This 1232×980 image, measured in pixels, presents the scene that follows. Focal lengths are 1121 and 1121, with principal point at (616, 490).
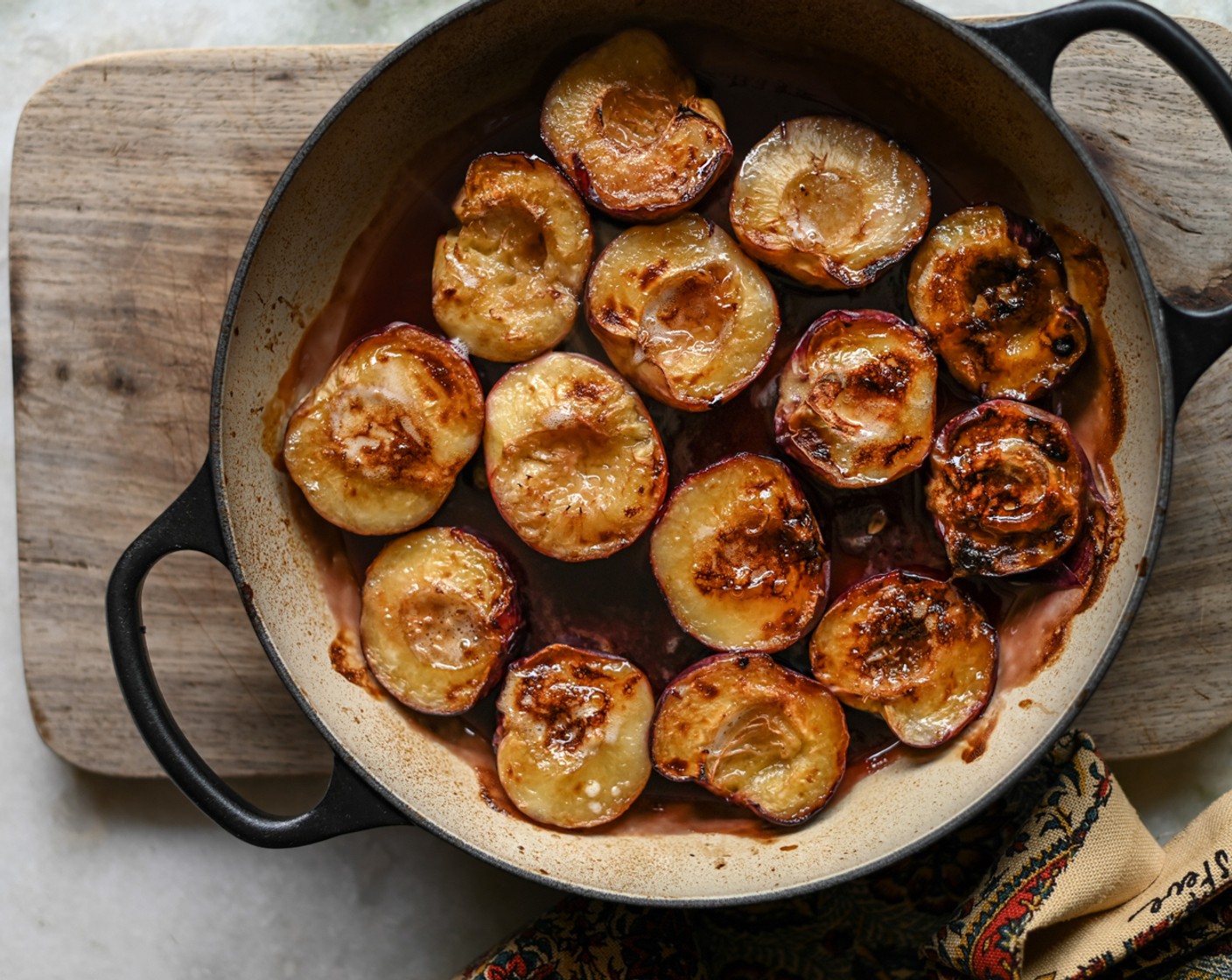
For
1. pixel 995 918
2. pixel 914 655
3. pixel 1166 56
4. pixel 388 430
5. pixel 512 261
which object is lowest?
pixel 995 918

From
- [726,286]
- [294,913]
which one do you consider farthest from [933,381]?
[294,913]

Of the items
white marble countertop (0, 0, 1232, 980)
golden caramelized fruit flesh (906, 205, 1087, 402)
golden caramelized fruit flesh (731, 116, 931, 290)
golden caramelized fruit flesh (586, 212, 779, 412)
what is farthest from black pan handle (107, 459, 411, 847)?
golden caramelized fruit flesh (906, 205, 1087, 402)

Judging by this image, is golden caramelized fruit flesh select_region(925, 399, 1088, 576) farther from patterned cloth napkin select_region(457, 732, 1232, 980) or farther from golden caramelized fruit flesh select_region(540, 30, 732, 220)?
golden caramelized fruit flesh select_region(540, 30, 732, 220)

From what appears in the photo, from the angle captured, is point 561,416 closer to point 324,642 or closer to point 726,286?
point 726,286

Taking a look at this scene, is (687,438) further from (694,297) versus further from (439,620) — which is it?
(439,620)

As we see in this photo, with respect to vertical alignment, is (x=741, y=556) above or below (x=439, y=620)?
above

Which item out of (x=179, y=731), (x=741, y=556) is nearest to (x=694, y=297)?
(x=741, y=556)

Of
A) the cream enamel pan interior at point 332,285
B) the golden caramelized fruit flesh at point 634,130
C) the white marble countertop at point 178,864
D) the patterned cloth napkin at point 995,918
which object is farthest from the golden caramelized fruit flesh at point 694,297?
the patterned cloth napkin at point 995,918
